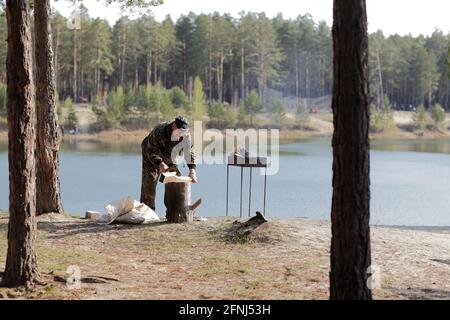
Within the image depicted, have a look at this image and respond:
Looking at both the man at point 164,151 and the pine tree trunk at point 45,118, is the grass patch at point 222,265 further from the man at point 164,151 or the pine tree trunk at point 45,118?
the pine tree trunk at point 45,118

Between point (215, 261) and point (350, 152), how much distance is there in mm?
3221

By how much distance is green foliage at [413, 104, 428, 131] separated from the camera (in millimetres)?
66562

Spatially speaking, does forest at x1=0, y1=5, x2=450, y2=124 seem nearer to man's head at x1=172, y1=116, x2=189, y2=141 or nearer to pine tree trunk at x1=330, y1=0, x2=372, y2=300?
man's head at x1=172, y1=116, x2=189, y2=141

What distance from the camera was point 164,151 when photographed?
10531 mm

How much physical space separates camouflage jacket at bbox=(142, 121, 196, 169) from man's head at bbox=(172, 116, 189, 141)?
89mm

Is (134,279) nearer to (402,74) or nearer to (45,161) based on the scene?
(45,161)


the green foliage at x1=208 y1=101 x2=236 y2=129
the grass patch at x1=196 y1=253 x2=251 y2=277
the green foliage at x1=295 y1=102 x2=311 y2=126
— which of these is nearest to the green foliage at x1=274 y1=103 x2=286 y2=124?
the green foliage at x1=295 y1=102 x2=311 y2=126

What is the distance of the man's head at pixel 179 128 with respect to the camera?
10034 mm

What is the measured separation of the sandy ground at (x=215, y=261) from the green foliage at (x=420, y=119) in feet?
192

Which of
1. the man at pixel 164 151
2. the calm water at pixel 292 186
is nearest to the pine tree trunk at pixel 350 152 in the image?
the man at pixel 164 151

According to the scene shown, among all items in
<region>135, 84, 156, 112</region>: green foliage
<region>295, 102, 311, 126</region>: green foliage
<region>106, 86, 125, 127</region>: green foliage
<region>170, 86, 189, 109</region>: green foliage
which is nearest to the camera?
<region>106, 86, 125, 127</region>: green foliage

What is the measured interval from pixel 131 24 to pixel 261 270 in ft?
225

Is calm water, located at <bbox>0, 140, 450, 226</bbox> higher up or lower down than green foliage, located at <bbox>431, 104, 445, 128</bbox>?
lower down
